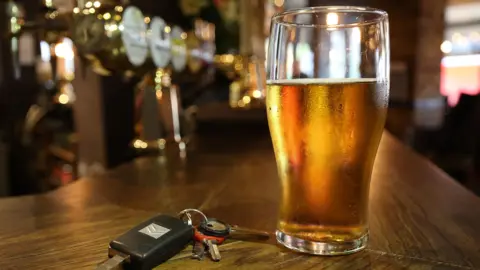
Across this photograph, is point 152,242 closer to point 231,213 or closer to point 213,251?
point 213,251

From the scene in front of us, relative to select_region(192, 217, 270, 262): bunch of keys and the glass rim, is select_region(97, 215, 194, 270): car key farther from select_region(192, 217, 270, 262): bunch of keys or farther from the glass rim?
the glass rim

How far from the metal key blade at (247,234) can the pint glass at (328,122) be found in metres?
0.02

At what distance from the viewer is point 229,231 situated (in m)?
0.50

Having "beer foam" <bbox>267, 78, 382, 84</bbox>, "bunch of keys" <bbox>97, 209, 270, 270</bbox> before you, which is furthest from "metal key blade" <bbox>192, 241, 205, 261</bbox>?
"beer foam" <bbox>267, 78, 382, 84</bbox>

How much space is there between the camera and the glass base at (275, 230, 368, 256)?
46 centimetres

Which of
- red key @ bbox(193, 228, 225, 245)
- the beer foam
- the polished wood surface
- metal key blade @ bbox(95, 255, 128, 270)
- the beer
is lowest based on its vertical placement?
the polished wood surface

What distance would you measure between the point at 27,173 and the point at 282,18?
2.08 meters

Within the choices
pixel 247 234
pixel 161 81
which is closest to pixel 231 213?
pixel 247 234

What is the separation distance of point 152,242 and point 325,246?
6.2 inches

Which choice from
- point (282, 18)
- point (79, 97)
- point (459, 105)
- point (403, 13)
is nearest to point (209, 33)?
point (79, 97)

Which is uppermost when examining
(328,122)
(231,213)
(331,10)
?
(331,10)

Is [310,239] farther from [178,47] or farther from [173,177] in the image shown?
[178,47]

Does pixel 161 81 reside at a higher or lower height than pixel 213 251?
higher

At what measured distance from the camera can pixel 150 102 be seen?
1.15 m
